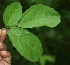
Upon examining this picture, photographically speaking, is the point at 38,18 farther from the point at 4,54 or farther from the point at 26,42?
the point at 4,54

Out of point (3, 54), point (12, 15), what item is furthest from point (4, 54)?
point (12, 15)

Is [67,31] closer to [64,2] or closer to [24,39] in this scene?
[64,2]

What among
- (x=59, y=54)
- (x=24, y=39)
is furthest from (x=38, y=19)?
(x=59, y=54)

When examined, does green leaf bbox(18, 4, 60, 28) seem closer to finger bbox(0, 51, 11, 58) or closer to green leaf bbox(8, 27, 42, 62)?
Result: green leaf bbox(8, 27, 42, 62)

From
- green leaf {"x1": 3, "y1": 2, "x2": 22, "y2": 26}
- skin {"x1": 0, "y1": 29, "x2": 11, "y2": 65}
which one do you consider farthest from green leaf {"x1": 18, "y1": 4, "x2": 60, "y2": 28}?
skin {"x1": 0, "y1": 29, "x2": 11, "y2": 65}

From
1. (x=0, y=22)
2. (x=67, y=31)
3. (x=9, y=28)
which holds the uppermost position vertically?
(x=9, y=28)

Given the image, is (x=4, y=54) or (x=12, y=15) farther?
(x=4, y=54)
